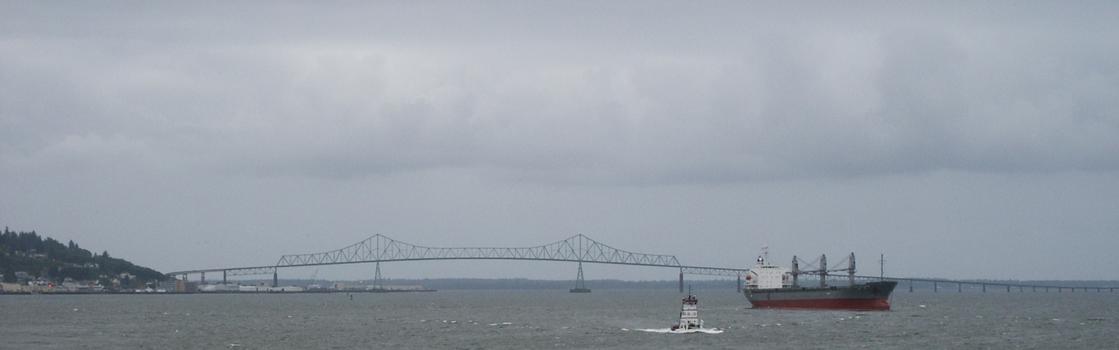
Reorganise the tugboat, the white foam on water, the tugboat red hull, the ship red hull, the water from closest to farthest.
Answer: the water → the white foam on water → the tugboat → the tugboat red hull → the ship red hull

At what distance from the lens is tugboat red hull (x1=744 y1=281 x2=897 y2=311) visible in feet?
400

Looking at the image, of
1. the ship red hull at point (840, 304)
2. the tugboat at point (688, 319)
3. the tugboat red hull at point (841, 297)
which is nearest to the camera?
the tugboat at point (688, 319)

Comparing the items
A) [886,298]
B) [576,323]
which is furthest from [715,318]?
[886,298]

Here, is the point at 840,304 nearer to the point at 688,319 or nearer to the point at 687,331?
the point at 688,319

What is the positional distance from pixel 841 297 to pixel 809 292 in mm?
3953

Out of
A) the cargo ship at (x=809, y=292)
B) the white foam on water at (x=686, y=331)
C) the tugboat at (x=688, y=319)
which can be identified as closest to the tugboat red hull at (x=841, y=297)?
the cargo ship at (x=809, y=292)

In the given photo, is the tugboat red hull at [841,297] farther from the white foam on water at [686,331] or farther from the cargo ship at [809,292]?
the white foam on water at [686,331]

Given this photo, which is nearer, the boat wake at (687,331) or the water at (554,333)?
the water at (554,333)

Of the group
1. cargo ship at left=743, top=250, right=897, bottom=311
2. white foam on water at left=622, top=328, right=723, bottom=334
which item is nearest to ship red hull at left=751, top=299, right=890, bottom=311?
cargo ship at left=743, top=250, right=897, bottom=311

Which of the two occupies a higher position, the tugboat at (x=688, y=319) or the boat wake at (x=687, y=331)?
the tugboat at (x=688, y=319)

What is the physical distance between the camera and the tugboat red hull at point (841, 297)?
122000 mm

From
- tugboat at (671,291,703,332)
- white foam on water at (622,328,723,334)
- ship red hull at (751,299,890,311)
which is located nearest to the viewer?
white foam on water at (622,328,723,334)

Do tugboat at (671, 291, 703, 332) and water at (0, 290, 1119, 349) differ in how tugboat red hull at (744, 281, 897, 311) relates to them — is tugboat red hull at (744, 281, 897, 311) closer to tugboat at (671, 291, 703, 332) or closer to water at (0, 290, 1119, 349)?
water at (0, 290, 1119, 349)

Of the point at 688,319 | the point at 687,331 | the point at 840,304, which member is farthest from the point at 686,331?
the point at 840,304
